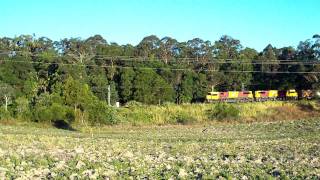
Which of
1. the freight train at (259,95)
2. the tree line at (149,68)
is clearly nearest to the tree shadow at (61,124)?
the tree line at (149,68)

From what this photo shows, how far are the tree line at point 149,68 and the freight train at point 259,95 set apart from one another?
1.58 meters

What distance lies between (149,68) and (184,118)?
23.1m

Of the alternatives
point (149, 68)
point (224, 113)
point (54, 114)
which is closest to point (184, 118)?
point (224, 113)

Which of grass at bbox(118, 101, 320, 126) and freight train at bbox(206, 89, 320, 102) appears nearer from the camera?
grass at bbox(118, 101, 320, 126)

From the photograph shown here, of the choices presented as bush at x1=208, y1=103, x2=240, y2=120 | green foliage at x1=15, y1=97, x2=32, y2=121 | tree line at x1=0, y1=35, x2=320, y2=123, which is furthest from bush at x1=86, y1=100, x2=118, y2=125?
tree line at x1=0, y1=35, x2=320, y2=123

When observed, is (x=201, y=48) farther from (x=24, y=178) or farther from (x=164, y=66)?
(x=24, y=178)

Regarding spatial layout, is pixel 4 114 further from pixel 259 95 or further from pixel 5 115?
pixel 259 95

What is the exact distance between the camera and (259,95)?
237ft

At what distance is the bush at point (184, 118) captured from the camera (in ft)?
157

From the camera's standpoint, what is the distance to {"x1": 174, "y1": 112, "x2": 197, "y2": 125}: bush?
47719mm

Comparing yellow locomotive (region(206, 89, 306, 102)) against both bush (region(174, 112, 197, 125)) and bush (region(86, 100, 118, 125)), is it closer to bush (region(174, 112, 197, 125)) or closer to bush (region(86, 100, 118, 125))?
bush (region(174, 112, 197, 125))

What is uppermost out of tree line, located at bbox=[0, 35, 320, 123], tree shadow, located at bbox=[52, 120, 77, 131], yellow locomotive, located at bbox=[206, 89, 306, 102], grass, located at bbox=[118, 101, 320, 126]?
tree line, located at bbox=[0, 35, 320, 123]

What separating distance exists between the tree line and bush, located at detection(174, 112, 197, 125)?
1446 centimetres

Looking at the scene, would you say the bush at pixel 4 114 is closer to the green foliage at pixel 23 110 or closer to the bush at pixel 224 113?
the green foliage at pixel 23 110
